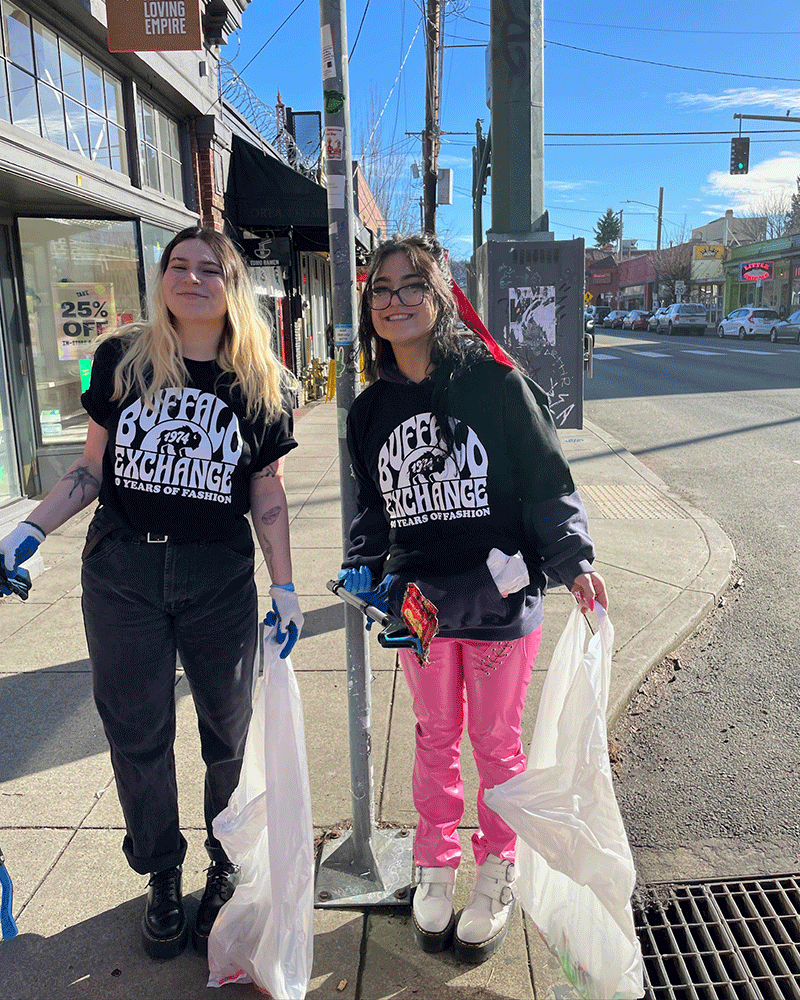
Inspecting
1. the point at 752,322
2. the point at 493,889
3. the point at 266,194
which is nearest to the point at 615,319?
the point at 752,322

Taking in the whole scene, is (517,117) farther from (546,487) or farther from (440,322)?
(546,487)

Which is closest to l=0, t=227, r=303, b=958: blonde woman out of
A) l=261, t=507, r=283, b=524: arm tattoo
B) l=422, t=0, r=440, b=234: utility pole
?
l=261, t=507, r=283, b=524: arm tattoo

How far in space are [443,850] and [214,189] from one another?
8.37 meters

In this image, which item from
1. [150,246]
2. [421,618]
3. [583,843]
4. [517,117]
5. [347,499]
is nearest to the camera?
[583,843]

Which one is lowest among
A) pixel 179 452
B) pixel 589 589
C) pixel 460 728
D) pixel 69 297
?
pixel 460 728

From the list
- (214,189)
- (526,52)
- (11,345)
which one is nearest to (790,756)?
(526,52)

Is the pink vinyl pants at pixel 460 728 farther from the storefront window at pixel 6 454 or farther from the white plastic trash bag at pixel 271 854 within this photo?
the storefront window at pixel 6 454

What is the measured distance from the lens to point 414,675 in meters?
2.28

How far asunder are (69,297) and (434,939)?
22.2 ft

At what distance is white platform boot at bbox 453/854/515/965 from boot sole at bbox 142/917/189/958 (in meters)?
0.77

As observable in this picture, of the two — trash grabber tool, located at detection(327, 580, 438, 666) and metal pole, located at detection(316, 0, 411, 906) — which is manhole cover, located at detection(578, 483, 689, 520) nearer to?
metal pole, located at detection(316, 0, 411, 906)

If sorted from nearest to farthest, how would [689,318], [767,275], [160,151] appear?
[160,151], [689,318], [767,275]

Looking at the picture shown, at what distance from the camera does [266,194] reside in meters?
9.59

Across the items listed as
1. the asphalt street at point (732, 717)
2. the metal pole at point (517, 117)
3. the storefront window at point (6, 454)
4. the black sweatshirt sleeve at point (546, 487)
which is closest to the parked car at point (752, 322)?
the asphalt street at point (732, 717)
